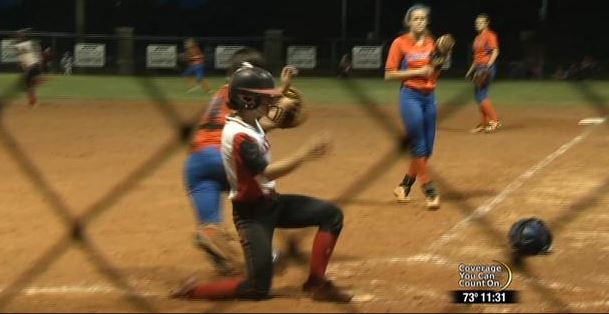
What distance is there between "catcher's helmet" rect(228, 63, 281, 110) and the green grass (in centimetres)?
1246

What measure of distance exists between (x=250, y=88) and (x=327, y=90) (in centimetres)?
1710

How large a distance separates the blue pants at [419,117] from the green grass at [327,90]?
9.74 meters

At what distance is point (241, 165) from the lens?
3.78 metres

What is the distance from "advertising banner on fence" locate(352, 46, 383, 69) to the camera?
61.3 ft

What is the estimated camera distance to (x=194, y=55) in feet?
57.7

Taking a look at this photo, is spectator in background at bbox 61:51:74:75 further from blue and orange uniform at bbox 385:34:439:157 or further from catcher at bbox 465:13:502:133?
blue and orange uniform at bbox 385:34:439:157

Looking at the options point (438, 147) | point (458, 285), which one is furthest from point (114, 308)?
point (438, 147)

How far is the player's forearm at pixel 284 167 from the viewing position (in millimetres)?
3648

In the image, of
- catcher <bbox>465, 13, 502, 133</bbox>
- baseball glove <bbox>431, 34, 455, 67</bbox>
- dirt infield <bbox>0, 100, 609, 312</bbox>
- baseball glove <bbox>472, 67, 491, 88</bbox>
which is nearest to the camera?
dirt infield <bbox>0, 100, 609, 312</bbox>

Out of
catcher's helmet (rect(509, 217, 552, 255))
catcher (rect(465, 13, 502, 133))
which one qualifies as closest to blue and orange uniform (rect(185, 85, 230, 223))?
catcher's helmet (rect(509, 217, 552, 255))

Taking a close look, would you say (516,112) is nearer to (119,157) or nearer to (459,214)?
(119,157)

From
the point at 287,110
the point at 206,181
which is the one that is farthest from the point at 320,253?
the point at 206,181

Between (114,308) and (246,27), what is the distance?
598cm

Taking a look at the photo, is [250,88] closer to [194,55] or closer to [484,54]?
[484,54]
